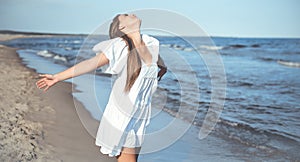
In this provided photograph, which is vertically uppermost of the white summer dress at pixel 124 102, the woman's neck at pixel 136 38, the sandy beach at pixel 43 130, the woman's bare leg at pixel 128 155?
the woman's neck at pixel 136 38

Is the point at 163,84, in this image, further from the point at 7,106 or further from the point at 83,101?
the point at 7,106

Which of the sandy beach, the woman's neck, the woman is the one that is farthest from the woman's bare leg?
the sandy beach

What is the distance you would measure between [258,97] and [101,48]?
27.0 ft

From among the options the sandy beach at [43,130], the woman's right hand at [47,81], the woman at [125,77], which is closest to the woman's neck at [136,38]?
the woman at [125,77]

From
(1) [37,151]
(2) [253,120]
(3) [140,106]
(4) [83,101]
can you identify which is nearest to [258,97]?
(2) [253,120]

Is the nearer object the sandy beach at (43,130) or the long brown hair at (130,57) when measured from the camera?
the long brown hair at (130,57)

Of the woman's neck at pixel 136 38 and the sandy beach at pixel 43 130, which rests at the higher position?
the woman's neck at pixel 136 38

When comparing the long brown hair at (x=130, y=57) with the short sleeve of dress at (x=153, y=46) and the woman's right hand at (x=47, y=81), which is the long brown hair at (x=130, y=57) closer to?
the short sleeve of dress at (x=153, y=46)

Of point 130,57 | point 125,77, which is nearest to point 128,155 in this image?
point 125,77

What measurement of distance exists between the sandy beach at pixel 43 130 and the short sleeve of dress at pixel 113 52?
6.22 feet

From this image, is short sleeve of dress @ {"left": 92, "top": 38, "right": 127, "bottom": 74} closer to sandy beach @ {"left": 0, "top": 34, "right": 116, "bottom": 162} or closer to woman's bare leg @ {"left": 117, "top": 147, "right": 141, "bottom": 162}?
woman's bare leg @ {"left": 117, "top": 147, "right": 141, "bottom": 162}

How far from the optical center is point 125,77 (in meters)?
2.41

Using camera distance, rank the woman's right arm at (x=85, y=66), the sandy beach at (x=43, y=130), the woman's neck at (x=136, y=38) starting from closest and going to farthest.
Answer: the woman's right arm at (x=85, y=66)
the woman's neck at (x=136, y=38)
the sandy beach at (x=43, y=130)

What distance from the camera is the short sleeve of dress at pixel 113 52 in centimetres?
231
